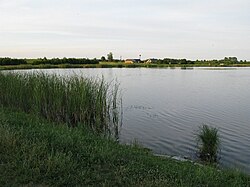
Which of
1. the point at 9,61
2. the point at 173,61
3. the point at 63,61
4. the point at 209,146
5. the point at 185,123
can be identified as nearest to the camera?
the point at 209,146

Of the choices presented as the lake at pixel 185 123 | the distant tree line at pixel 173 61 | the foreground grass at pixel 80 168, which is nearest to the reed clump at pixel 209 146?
the lake at pixel 185 123

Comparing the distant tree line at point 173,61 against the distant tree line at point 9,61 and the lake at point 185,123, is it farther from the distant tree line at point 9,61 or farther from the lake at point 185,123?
the lake at point 185,123

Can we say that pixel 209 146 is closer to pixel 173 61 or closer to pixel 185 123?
pixel 185 123

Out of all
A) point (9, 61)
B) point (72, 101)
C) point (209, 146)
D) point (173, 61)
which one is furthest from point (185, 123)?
point (173, 61)

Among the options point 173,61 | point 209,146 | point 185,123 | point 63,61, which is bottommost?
point 173,61

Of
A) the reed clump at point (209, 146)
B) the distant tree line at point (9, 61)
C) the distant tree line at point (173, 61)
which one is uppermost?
the distant tree line at point (9, 61)

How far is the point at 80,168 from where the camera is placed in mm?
5684

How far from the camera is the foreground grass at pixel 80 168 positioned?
204 inches

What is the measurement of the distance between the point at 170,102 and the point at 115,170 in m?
17.6

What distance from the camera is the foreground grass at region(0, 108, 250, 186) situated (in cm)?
518

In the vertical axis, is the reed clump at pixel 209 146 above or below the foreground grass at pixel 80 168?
below

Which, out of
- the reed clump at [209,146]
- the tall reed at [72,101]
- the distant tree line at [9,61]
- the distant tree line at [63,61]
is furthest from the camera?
the distant tree line at [63,61]

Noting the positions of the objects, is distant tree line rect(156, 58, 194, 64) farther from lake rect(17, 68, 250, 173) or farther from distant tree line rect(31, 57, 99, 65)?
lake rect(17, 68, 250, 173)

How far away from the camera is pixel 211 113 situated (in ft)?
60.8
